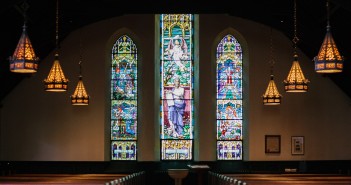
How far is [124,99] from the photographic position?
22922mm

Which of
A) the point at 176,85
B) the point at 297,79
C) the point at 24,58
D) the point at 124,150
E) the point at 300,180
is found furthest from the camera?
the point at 176,85

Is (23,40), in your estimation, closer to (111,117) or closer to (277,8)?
(277,8)

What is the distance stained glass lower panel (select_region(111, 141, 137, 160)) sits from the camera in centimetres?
2272

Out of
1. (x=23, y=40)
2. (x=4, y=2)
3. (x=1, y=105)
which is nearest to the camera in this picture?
(x=23, y=40)

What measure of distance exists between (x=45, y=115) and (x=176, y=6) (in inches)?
239

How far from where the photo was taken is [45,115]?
2231 centimetres

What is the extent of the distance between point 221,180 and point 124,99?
6.64 meters

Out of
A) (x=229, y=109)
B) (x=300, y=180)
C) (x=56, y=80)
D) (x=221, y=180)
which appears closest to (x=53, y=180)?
(x=56, y=80)

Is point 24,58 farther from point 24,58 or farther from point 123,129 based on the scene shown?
point 123,129

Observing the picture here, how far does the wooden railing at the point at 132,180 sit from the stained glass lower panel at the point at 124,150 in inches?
49.4

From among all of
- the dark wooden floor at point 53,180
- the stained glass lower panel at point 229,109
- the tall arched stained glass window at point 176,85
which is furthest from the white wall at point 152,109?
the dark wooden floor at point 53,180

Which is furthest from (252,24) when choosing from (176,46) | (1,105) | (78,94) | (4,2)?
(4,2)

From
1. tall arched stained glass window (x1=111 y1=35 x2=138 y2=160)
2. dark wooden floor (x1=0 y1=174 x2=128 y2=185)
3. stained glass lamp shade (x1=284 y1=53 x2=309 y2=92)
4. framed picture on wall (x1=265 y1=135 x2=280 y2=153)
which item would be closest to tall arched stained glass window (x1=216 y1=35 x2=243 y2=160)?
framed picture on wall (x1=265 y1=135 x2=280 y2=153)

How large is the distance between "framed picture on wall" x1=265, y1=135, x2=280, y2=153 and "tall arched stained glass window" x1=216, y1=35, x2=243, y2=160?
3.53ft
